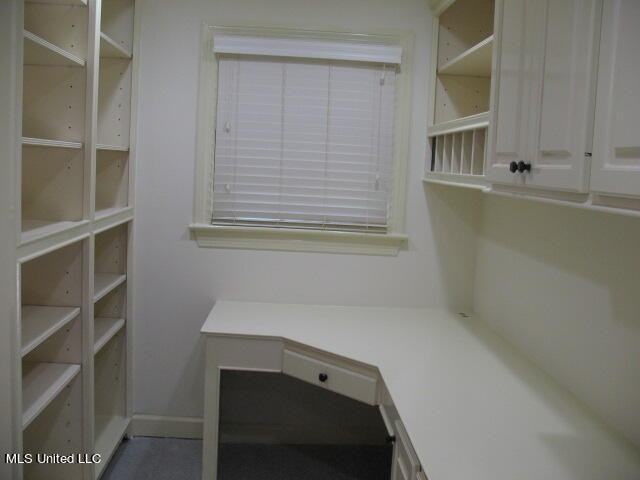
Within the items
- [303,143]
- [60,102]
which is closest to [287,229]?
[303,143]

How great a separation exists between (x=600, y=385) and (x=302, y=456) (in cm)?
169

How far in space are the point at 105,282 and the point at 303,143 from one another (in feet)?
3.68

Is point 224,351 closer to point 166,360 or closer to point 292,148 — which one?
point 166,360

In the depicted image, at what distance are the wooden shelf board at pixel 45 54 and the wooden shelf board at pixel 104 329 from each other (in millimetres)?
1132

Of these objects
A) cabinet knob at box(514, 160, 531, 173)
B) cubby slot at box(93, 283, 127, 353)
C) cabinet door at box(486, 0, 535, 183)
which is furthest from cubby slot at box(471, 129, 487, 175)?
cubby slot at box(93, 283, 127, 353)

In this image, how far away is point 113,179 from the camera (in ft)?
10.0

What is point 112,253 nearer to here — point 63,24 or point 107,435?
point 107,435

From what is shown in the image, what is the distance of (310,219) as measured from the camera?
311cm

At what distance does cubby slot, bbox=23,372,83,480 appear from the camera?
244 cm

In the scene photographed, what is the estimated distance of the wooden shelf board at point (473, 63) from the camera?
7.65 feet

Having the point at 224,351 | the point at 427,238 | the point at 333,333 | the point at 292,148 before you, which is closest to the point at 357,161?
the point at 292,148

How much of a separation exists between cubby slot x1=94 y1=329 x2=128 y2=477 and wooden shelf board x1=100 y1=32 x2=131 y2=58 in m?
1.30

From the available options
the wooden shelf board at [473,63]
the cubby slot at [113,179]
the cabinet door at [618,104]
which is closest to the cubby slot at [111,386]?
the cubby slot at [113,179]

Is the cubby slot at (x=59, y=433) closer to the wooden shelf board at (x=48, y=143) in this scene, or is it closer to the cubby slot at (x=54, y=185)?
the cubby slot at (x=54, y=185)
